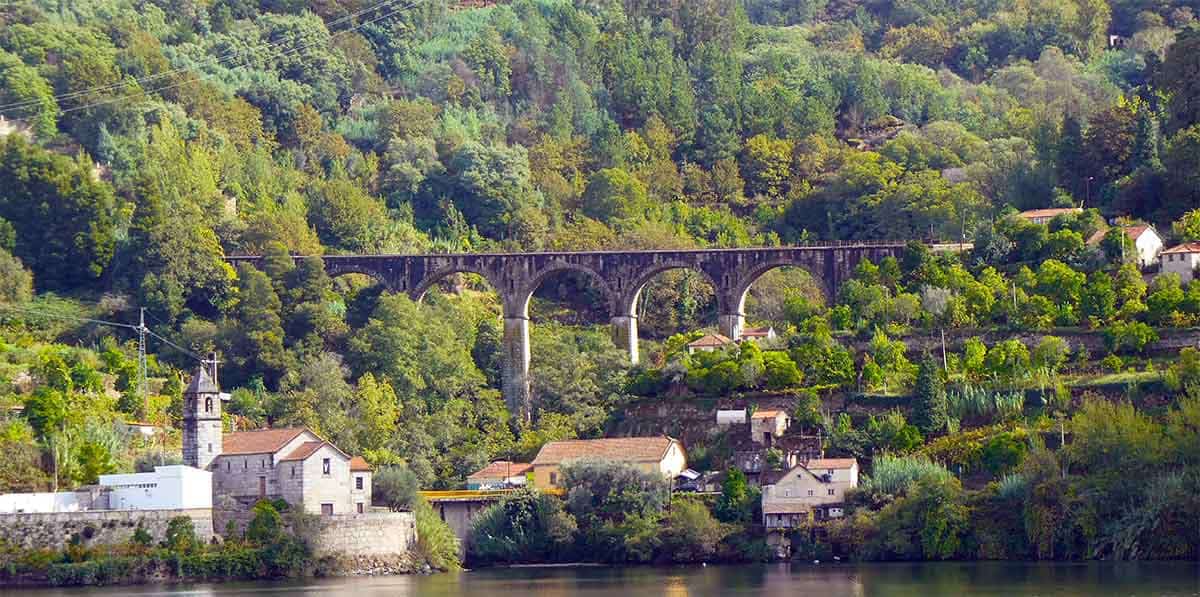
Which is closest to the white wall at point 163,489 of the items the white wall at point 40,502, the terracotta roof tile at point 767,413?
the white wall at point 40,502

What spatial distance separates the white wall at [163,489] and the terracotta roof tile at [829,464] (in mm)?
22869

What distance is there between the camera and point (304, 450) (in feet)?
341

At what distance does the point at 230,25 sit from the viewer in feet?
561

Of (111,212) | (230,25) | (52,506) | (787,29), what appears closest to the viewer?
(52,506)

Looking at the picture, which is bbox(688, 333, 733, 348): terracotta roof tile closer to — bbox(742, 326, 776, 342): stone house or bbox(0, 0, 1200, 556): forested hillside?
bbox(742, 326, 776, 342): stone house

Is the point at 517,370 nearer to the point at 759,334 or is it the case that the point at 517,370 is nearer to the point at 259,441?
the point at 759,334

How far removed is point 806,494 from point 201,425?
75.5ft

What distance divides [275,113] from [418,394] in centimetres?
4205

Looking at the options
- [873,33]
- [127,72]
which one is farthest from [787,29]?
[127,72]

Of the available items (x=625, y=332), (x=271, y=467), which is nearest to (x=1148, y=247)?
(x=625, y=332)

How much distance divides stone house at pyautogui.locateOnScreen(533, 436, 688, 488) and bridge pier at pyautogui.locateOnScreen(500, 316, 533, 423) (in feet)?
37.8

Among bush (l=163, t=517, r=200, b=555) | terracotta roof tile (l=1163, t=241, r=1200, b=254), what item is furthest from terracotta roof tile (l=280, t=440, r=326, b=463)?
terracotta roof tile (l=1163, t=241, r=1200, b=254)

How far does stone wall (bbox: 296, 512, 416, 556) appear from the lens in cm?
10212

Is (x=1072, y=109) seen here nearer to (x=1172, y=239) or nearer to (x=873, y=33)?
(x=1172, y=239)
